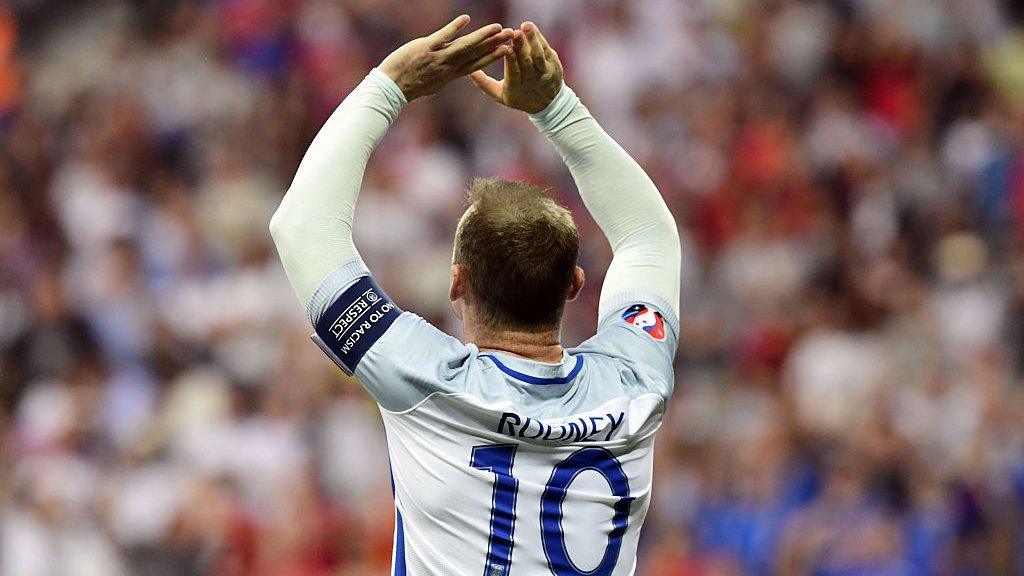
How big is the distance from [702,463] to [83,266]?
4.53m

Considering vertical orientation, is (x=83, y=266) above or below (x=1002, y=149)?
below

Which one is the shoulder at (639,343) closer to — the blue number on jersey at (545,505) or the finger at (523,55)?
the blue number on jersey at (545,505)

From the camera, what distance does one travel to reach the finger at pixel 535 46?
2961 mm

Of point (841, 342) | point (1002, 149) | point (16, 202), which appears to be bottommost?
point (841, 342)

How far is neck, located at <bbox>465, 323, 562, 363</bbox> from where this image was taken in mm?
2848

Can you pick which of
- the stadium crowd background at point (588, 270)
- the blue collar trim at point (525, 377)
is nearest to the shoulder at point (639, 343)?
the blue collar trim at point (525, 377)

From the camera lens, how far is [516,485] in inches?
108

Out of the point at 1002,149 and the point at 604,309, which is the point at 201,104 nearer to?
the point at 1002,149

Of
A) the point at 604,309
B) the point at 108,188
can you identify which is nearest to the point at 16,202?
the point at 108,188

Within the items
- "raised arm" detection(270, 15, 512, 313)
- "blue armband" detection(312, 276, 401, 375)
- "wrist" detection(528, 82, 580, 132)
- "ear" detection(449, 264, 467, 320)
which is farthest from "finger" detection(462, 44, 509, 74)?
"blue armband" detection(312, 276, 401, 375)

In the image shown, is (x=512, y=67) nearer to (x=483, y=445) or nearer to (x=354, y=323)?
(x=354, y=323)

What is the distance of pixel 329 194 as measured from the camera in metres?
2.80

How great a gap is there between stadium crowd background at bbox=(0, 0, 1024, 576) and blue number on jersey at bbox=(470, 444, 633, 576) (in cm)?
414

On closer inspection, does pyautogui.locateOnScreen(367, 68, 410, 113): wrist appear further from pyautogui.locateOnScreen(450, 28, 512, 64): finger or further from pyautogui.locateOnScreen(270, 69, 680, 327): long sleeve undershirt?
pyautogui.locateOnScreen(450, 28, 512, 64): finger
